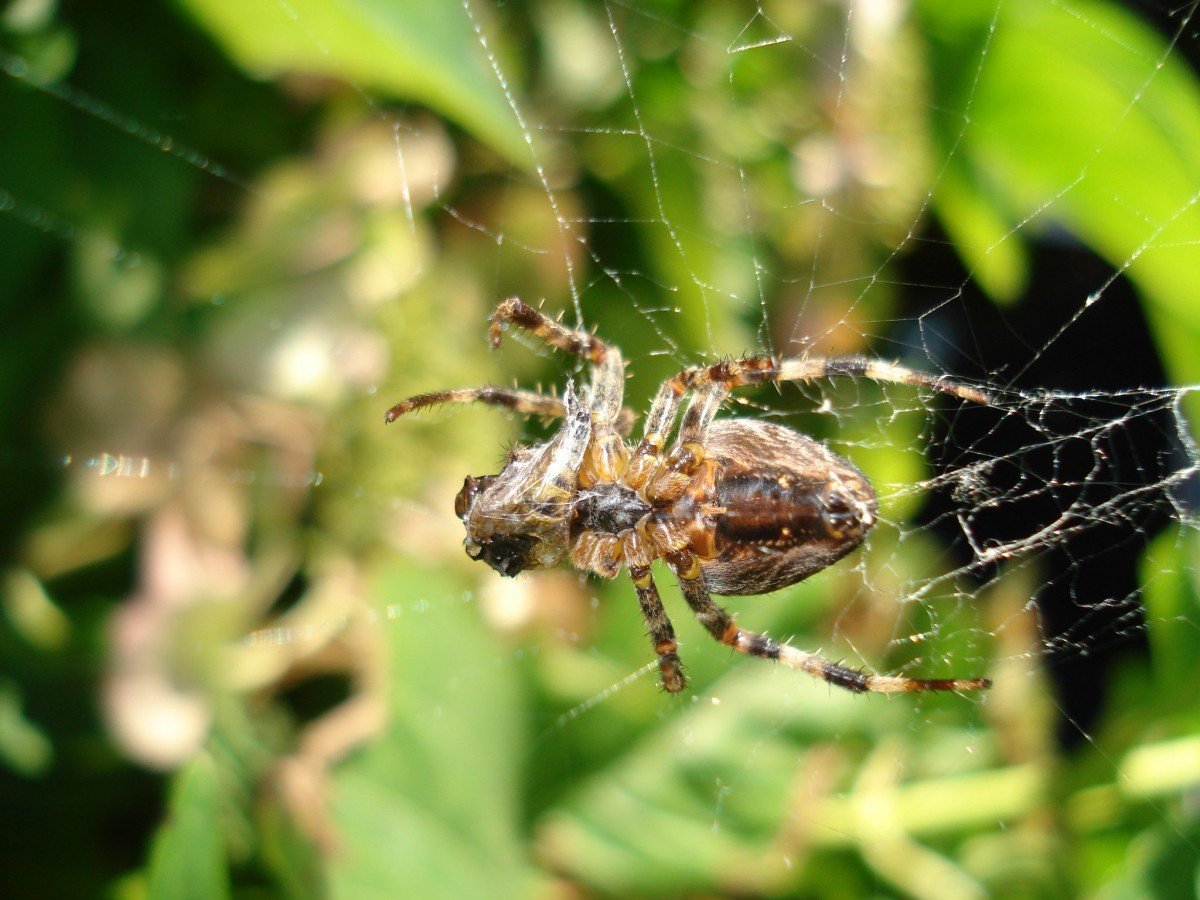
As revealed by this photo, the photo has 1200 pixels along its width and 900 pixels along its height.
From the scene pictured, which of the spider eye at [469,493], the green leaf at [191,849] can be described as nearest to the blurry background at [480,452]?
the green leaf at [191,849]

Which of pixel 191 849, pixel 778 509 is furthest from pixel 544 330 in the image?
pixel 191 849

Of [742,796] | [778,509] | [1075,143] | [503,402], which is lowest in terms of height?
[742,796]

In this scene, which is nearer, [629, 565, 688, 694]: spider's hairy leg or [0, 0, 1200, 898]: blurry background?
[629, 565, 688, 694]: spider's hairy leg

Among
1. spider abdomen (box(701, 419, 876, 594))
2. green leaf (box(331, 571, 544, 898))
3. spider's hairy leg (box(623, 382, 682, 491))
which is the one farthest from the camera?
green leaf (box(331, 571, 544, 898))

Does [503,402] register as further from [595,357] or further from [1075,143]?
[1075,143]

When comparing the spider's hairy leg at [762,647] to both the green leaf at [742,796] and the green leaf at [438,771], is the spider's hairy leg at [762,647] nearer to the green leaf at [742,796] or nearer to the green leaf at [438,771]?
the green leaf at [742,796]

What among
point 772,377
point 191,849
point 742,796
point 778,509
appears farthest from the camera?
point 742,796

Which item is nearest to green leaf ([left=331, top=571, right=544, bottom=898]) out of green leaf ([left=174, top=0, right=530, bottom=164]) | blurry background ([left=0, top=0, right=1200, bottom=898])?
blurry background ([left=0, top=0, right=1200, bottom=898])

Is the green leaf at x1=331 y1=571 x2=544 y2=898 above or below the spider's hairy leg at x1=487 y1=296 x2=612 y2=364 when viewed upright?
below

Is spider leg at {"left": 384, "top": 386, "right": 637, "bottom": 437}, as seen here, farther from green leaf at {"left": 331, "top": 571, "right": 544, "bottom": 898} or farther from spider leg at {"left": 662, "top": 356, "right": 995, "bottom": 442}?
green leaf at {"left": 331, "top": 571, "right": 544, "bottom": 898}
